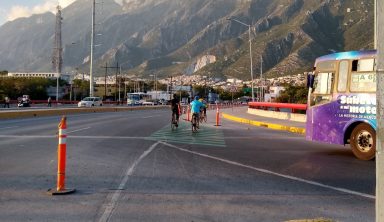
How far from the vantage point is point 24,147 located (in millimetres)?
15438

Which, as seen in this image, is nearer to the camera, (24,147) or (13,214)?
(13,214)

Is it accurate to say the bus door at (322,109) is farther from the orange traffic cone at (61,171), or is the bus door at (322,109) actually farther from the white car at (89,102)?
the white car at (89,102)

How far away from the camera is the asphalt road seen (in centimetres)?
723

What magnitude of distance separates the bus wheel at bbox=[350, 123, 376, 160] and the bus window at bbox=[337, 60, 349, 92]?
4.14 ft

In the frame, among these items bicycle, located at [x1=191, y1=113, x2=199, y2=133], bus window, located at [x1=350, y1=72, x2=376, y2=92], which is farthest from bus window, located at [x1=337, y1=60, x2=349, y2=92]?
bicycle, located at [x1=191, y1=113, x2=199, y2=133]

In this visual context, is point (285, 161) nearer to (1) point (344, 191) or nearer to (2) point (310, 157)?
(2) point (310, 157)

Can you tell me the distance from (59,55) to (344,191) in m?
151

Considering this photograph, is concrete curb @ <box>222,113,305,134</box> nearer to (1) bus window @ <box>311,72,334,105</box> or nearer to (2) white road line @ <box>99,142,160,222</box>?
(1) bus window @ <box>311,72,334,105</box>

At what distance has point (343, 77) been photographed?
14594mm

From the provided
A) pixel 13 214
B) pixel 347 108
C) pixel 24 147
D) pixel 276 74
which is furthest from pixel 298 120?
pixel 276 74

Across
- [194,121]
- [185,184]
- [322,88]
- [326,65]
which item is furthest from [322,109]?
[194,121]

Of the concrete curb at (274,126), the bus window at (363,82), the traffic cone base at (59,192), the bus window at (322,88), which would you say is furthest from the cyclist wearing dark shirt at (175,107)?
the traffic cone base at (59,192)

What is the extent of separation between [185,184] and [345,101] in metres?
6.87

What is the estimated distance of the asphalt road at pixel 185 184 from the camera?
23.7ft
